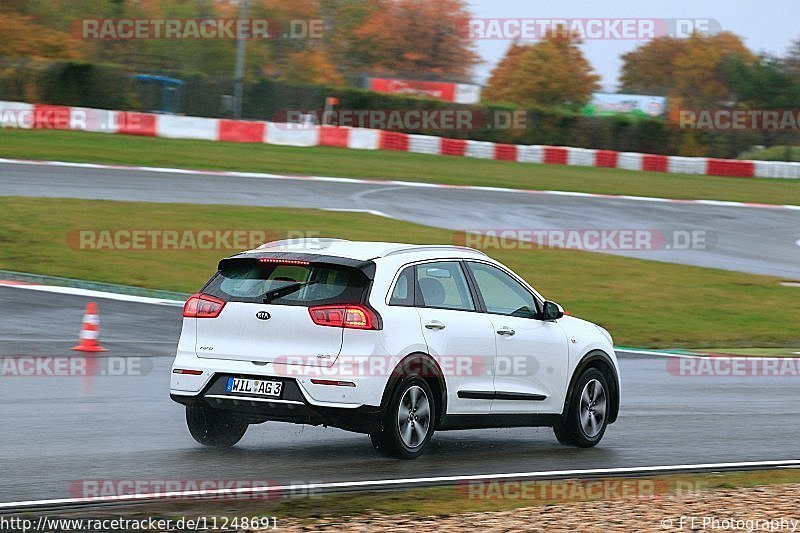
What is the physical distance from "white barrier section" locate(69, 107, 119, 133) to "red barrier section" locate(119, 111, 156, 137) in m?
0.26

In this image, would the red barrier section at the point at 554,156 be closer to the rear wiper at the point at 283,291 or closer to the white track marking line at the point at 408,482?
the white track marking line at the point at 408,482

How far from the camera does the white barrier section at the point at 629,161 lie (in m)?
47.8

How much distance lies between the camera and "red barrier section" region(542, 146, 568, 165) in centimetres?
4703

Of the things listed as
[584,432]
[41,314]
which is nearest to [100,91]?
[41,314]

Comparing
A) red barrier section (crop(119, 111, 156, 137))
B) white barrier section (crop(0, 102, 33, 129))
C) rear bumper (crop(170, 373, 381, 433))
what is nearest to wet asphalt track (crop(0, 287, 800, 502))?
rear bumper (crop(170, 373, 381, 433))

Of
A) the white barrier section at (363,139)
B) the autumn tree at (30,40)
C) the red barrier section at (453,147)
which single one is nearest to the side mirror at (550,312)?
the white barrier section at (363,139)

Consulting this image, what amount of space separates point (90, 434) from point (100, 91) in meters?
42.0

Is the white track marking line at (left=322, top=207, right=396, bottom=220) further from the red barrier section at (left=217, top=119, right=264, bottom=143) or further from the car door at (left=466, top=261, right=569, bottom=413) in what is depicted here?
the car door at (left=466, top=261, right=569, bottom=413)

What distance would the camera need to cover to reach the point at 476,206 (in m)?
30.5

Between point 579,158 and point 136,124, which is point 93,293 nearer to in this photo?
point 136,124

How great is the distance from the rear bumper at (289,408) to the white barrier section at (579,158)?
130 ft

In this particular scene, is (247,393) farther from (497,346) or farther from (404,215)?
(404,215)

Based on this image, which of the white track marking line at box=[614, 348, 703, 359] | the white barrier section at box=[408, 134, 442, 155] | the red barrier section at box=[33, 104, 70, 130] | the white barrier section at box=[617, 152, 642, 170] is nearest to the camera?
the white track marking line at box=[614, 348, 703, 359]

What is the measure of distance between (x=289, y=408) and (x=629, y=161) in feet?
133
